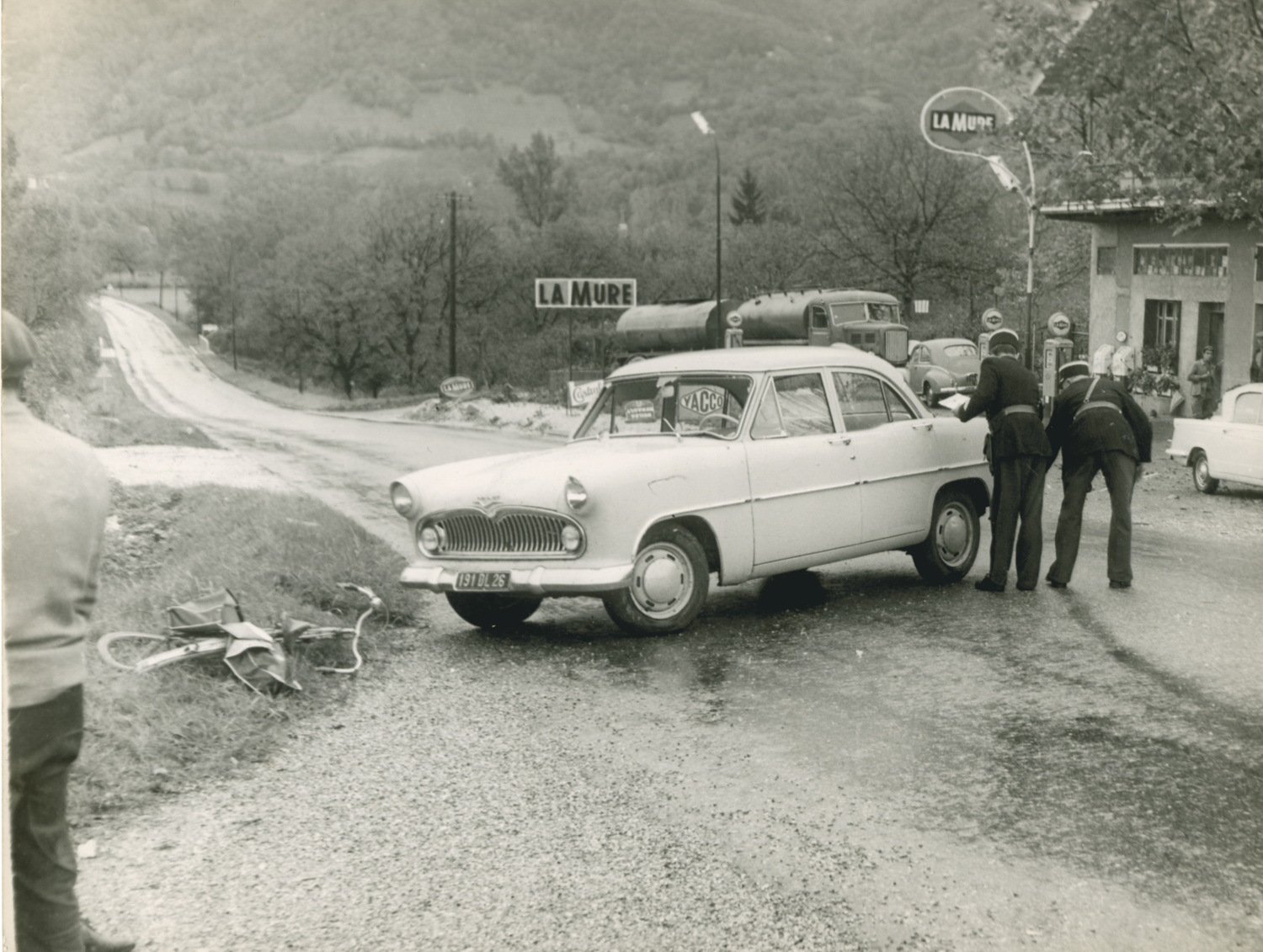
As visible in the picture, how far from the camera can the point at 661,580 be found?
296 inches

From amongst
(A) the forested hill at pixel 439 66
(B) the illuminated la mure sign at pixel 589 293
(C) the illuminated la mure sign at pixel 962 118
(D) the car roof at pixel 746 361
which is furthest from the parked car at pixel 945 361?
(D) the car roof at pixel 746 361

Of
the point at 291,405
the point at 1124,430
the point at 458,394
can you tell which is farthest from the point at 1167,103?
the point at 458,394

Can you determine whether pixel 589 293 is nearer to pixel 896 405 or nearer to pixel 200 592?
pixel 896 405

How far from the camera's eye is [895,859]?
4.28 metres

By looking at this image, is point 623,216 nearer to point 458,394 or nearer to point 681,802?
point 458,394

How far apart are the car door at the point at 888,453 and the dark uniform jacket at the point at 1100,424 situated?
37.3 inches

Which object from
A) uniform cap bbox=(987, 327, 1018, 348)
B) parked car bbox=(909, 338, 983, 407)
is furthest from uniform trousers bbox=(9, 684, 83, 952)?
parked car bbox=(909, 338, 983, 407)

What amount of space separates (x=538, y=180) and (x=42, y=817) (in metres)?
26.8

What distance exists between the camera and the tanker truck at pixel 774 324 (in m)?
27.5

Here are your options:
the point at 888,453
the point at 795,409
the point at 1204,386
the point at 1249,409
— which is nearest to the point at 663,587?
the point at 795,409

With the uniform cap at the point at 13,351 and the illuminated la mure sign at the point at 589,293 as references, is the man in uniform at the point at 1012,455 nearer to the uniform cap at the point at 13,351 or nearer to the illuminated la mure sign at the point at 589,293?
the uniform cap at the point at 13,351

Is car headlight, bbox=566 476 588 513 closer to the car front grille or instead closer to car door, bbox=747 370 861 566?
the car front grille

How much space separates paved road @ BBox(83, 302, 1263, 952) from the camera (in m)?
3.82

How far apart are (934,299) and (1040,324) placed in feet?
24.0
